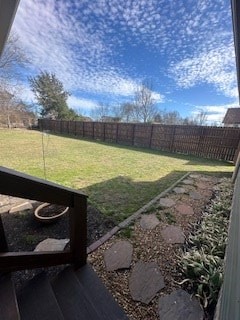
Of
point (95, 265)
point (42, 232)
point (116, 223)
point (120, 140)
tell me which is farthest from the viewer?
point (120, 140)

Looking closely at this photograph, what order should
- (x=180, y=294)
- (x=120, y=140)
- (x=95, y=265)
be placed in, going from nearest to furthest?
(x=180, y=294), (x=95, y=265), (x=120, y=140)

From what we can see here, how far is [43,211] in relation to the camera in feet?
9.19

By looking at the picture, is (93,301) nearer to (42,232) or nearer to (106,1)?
(42,232)

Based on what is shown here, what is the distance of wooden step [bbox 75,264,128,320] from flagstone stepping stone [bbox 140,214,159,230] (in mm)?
1103

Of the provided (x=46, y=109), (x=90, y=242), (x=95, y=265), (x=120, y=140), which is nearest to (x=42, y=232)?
(x=90, y=242)

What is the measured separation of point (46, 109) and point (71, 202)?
25882 mm

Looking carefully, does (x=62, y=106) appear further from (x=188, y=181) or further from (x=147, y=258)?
(x=147, y=258)

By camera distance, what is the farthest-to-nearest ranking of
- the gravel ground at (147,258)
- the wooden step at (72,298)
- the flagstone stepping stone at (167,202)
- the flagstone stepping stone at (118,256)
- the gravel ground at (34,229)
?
1. the flagstone stepping stone at (167,202)
2. the gravel ground at (34,229)
3. the flagstone stepping stone at (118,256)
4. the gravel ground at (147,258)
5. the wooden step at (72,298)

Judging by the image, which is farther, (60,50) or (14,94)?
(14,94)

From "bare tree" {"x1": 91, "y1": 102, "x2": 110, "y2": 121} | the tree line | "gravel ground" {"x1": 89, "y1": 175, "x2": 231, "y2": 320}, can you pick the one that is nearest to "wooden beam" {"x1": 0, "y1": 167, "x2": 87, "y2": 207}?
"gravel ground" {"x1": 89, "y1": 175, "x2": 231, "y2": 320}

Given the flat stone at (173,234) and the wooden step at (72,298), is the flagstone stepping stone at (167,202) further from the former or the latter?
the wooden step at (72,298)

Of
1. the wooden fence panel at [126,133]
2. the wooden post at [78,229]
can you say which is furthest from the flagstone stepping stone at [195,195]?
the wooden fence panel at [126,133]

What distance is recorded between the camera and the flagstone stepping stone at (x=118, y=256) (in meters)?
1.88

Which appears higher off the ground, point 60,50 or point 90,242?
point 60,50
